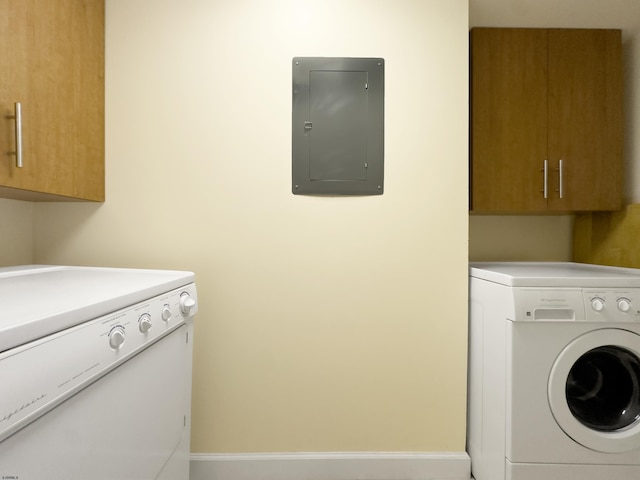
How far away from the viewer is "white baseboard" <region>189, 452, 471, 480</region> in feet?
5.30

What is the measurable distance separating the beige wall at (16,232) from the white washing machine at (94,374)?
Answer: 12.5 inches

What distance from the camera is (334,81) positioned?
1.63 metres

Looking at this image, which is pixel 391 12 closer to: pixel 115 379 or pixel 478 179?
pixel 478 179

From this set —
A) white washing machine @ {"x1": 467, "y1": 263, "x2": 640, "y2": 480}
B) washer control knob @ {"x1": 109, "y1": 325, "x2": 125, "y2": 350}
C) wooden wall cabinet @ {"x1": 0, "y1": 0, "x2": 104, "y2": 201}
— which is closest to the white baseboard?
white washing machine @ {"x1": 467, "y1": 263, "x2": 640, "y2": 480}

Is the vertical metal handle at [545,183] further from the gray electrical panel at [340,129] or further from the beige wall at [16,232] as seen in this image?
the beige wall at [16,232]

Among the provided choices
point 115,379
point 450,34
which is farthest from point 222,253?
point 450,34

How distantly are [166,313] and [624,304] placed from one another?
171 centimetres

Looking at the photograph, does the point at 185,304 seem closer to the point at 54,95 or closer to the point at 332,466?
the point at 54,95

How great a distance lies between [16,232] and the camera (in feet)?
5.14

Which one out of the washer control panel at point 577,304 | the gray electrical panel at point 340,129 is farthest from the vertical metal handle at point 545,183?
the gray electrical panel at point 340,129

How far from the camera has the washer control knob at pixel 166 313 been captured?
109 centimetres

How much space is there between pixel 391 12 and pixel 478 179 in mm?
925

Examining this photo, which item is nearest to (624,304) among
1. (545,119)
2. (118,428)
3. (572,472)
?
(572,472)

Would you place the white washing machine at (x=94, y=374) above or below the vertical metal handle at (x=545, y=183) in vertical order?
below
